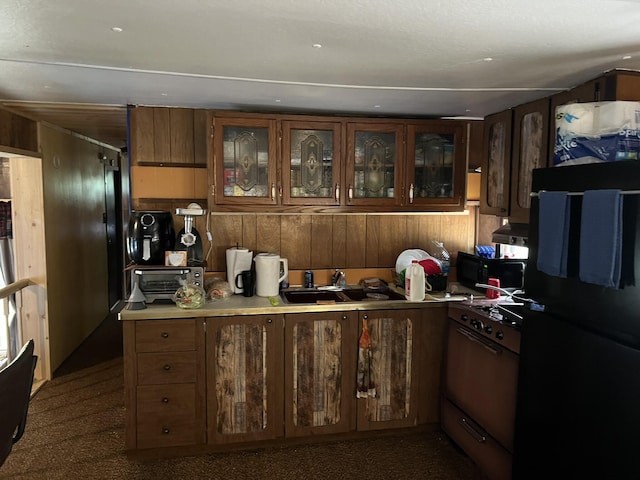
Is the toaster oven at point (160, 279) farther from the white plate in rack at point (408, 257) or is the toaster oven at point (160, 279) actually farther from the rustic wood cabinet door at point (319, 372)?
the white plate in rack at point (408, 257)

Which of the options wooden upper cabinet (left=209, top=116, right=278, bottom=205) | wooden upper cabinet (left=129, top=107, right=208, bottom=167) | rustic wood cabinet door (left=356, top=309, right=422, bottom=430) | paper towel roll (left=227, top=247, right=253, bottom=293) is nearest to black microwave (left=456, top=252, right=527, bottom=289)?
rustic wood cabinet door (left=356, top=309, right=422, bottom=430)

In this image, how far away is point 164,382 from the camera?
2.75 meters

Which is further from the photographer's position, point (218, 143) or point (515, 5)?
point (218, 143)

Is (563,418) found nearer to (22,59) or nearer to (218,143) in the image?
(218,143)

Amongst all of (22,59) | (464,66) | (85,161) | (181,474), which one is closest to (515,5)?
(464,66)

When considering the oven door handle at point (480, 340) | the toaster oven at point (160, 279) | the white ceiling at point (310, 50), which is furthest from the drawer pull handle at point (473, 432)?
the white ceiling at point (310, 50)

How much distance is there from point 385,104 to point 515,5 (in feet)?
5.04

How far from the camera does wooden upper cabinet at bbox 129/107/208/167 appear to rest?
10.1 feet

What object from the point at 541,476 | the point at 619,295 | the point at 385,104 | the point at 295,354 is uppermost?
the point at 385,104

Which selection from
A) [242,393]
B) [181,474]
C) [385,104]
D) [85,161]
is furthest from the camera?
[85,161]

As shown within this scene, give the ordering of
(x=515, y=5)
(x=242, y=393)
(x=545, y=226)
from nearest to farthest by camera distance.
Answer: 1. (x=515, y=5)
2. (x=545, y=226)
3. (x=242, y=393)

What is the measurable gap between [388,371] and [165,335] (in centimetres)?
142

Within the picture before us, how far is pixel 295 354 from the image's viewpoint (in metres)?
2.89

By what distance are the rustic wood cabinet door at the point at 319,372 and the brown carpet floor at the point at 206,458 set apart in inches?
6.5
